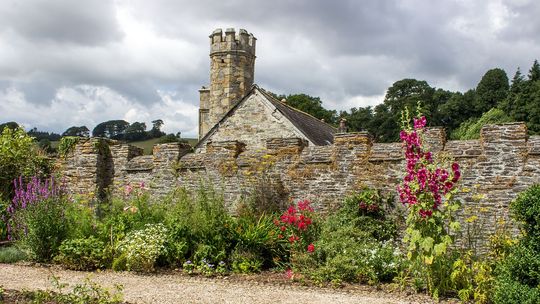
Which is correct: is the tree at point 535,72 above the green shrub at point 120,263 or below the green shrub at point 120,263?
above

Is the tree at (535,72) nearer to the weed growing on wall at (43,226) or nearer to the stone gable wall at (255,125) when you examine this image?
the stone gable wall at (255,125)

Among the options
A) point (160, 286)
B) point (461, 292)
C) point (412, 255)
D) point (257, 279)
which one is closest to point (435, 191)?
point (412, 255)

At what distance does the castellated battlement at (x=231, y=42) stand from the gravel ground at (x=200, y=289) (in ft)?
64.0

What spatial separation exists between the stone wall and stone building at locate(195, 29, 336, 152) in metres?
3.90

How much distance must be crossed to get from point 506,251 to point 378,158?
3.00 metres

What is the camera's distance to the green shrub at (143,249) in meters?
8.47

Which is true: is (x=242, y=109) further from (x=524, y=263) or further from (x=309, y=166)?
(x=524, y=263)

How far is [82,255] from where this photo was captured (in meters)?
8.77

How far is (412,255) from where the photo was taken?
6.94m

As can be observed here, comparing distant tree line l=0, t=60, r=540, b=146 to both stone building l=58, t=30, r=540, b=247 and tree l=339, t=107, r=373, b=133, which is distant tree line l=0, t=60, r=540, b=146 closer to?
tree l=339, t=107, r=373, b=133

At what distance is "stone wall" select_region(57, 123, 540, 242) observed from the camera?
8688 millimetres

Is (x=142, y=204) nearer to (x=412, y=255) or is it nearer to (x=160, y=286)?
(x=160, y=286)

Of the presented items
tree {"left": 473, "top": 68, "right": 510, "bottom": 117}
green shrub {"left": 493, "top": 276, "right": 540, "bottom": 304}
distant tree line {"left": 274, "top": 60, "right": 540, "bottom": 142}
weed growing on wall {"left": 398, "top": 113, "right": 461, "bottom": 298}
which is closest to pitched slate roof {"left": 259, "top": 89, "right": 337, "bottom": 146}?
distant tree line {"left": 274, "top": 60, "right": 540, "bottom": 142}

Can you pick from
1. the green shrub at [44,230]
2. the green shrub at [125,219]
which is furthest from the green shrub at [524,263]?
the green shrub at [44,230]
